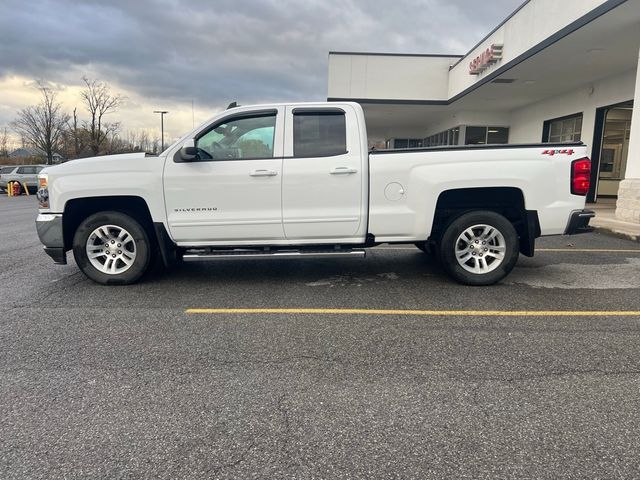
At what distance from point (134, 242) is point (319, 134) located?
2566 millimetres

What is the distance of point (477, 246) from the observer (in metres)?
5.62

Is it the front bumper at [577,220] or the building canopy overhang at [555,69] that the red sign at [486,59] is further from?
the front bumper at [577,220]

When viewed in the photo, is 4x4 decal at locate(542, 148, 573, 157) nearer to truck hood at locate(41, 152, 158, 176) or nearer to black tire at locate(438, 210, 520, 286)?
black tire at locate(438, 210, 520, 286)

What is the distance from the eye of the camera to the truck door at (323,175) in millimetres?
5379

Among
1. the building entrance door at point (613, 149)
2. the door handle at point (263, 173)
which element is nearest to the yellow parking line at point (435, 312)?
the door handle at point (263, 173)

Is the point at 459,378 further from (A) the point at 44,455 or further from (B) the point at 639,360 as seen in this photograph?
(A) the point at 44,455

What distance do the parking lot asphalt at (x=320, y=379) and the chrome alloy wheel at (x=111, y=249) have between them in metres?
0.31

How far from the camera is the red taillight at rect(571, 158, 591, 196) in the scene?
5344mm

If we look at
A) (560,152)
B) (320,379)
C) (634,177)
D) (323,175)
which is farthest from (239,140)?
(634,177)

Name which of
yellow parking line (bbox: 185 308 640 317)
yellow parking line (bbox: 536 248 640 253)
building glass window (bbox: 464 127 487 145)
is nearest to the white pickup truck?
yellow parking line (bbox: 185 308 640 317)

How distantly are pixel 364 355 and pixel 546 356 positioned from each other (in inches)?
56.5

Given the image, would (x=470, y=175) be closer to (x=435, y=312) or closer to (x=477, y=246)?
(x=477, y=246)

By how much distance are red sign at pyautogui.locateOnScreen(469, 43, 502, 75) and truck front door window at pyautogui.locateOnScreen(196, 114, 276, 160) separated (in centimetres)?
1203

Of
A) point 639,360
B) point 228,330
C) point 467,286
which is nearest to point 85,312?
point 228,330
